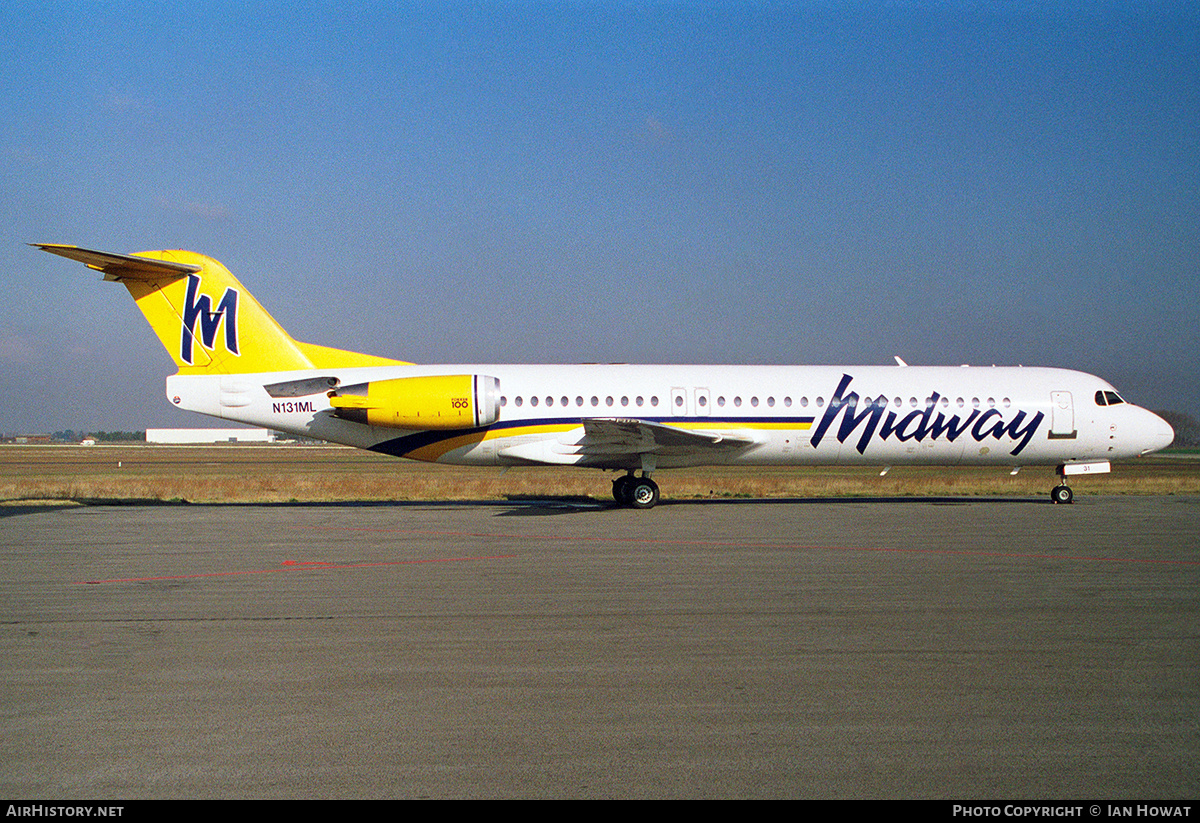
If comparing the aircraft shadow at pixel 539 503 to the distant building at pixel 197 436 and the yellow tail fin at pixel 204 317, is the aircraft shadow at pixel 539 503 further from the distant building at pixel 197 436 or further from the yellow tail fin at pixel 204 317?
the distant building at pixel 197 436

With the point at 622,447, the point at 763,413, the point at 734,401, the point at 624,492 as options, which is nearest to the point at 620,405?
the point at 622,447

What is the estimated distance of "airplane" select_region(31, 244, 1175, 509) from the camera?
20.0m

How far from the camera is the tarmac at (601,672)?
14.0ft

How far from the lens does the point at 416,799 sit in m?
3.96

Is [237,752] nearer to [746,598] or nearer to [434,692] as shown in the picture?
[434,692]

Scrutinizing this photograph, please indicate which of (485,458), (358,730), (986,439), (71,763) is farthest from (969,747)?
(986,439)

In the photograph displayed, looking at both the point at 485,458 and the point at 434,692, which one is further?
the point at 485,458

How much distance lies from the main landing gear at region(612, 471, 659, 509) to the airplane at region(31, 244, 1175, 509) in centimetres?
5

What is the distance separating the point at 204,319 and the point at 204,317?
46 millimetres

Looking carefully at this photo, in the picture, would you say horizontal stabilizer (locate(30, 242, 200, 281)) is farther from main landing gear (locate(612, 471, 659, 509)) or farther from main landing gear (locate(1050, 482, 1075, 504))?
main landing gear (locate(1050, 482, 1075, 504))

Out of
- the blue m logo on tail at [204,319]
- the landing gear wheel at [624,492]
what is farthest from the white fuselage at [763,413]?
the blue m logo on tail at [204,319]

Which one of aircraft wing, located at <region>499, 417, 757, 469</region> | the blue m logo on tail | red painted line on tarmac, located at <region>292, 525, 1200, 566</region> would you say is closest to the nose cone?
aircraft wing, located at <region>499, 417, 757, 469</region>

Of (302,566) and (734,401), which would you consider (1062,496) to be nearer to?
(734,401)

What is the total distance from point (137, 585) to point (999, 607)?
9.00m
